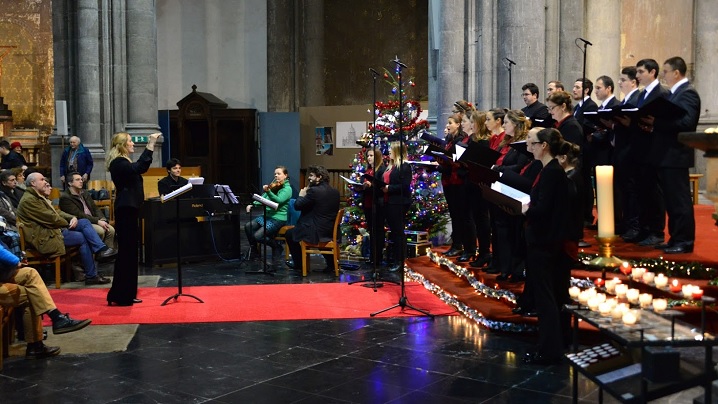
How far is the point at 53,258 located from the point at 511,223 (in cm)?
516

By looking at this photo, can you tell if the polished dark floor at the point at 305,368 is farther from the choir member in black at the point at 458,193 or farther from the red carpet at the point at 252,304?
the choir member in black at the point at 458,193

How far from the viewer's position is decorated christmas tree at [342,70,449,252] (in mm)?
12008

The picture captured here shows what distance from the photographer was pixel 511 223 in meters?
8.09

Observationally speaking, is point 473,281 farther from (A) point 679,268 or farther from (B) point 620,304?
(B) point 620,304

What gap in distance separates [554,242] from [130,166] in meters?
4.38

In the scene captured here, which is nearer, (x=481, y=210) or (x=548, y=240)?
(x=548, y=240)

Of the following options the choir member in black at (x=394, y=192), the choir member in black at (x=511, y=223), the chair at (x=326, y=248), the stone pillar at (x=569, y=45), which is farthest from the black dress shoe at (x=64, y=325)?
the stone pillar at (x=569, y=45)

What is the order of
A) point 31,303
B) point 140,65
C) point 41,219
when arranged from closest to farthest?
point 31,303
point 41,219
point 140,65

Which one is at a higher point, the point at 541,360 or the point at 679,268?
the point at 679,268

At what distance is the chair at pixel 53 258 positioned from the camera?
32.2ft

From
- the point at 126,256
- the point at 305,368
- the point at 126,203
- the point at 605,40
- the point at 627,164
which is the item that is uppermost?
the point at 605,40

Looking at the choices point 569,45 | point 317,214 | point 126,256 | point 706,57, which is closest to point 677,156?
point 317,214

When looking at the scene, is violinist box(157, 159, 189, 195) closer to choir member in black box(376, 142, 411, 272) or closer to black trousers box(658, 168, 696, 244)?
choir member in black box(376, 142, 411, 272)

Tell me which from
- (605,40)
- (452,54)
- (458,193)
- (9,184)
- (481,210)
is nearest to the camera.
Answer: (481,210)
